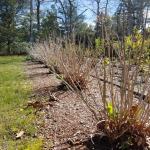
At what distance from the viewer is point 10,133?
4812 millimetres

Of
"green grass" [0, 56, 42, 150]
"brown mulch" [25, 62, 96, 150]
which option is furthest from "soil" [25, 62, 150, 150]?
"green grass" [0, 56, 42, 150]

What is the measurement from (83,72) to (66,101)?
1381 millimetres

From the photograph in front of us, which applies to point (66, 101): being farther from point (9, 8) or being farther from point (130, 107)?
point (9, 8)

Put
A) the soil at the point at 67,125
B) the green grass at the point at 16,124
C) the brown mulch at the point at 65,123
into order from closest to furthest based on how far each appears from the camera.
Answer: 1. the soil at the point at 67,125
2. the brown mulch at the point at 65,123
3. the green grass at the point at 16,124

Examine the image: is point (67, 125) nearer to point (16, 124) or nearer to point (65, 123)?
point (65, 123)

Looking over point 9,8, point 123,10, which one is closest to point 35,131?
point 123,10

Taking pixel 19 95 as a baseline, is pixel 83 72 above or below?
above

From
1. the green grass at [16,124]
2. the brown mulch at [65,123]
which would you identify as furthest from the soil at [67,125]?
the green grass at [16,124]

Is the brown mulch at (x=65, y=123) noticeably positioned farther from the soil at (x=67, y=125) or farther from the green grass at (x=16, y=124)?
the green grass at (x=16, y=124)

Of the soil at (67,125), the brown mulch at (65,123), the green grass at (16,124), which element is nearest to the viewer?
the soil at (67,125)

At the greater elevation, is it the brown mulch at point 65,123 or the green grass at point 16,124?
the brown mulch at point 65,123

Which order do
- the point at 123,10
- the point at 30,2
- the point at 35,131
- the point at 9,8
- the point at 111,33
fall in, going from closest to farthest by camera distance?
the point at 123,10 → the point at 111,33 → the point at 35,131 → the point at 9,8 → the point at 30,2

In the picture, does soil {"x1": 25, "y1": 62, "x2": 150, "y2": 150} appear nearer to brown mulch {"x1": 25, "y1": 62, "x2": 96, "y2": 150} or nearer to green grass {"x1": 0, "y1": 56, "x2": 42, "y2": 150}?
brown mulch {"x1": 25, "y1": 62, "x2": 96, "y2": 150}

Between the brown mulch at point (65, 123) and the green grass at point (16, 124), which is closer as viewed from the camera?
the brown mulch at point (65, 123)
